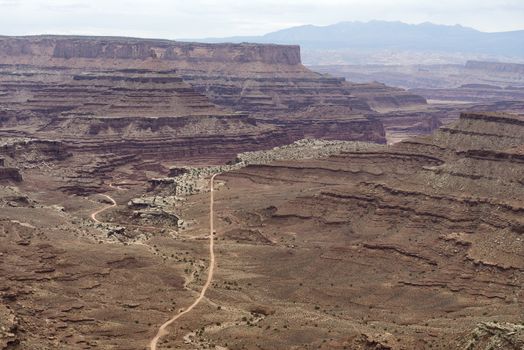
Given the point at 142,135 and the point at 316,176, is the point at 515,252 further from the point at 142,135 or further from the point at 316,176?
the point at 142,135

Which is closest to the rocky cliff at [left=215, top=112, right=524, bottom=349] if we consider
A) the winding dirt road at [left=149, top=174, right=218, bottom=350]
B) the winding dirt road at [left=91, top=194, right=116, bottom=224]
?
the winding dirt road at [left=149, top=174, right=218, bottom=350]

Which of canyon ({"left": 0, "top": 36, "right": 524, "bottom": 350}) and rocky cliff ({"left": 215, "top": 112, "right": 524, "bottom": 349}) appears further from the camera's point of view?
rocky cliff ({"left": 215, "top": 112, "right": 524, "bottom": 349})

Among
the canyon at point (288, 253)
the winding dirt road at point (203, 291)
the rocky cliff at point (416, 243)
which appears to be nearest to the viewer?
the winding dirt road at point (203, 291)

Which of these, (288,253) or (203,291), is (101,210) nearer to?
(288,253)

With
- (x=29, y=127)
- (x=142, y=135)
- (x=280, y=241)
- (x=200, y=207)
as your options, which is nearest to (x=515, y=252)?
(x=280, y=241)

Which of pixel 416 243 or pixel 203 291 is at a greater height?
pixel 416 243

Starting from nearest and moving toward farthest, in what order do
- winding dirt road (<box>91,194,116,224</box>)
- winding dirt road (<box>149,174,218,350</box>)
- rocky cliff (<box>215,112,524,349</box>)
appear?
1. winding dirt road (<box>149,174,218,350</box>)
2. rocky cliff (<box>215,112,524,349</box>)
3. winding dirt road (<box>91,194,116,224</box>)

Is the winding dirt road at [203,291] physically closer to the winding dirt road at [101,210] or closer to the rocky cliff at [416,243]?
the rocky cliff at [416,243]

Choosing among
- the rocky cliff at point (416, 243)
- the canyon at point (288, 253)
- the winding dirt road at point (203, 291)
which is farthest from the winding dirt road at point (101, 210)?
the rocky cliff at point (416, 243)

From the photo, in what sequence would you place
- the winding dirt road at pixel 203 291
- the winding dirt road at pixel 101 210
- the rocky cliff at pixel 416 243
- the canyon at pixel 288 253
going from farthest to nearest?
the winding dirt road at pixel 101 210 → the rocky cliff at pixel 416 243 → the canyon at pixel 288 253 → the winding dirt road at pixel 203 291

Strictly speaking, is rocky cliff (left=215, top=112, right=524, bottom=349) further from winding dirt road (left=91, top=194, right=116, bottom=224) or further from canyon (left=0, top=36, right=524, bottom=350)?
winding dirt road (left=91, top=194, right=116, bottom=224)

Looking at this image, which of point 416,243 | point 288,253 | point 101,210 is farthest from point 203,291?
point 101,210
